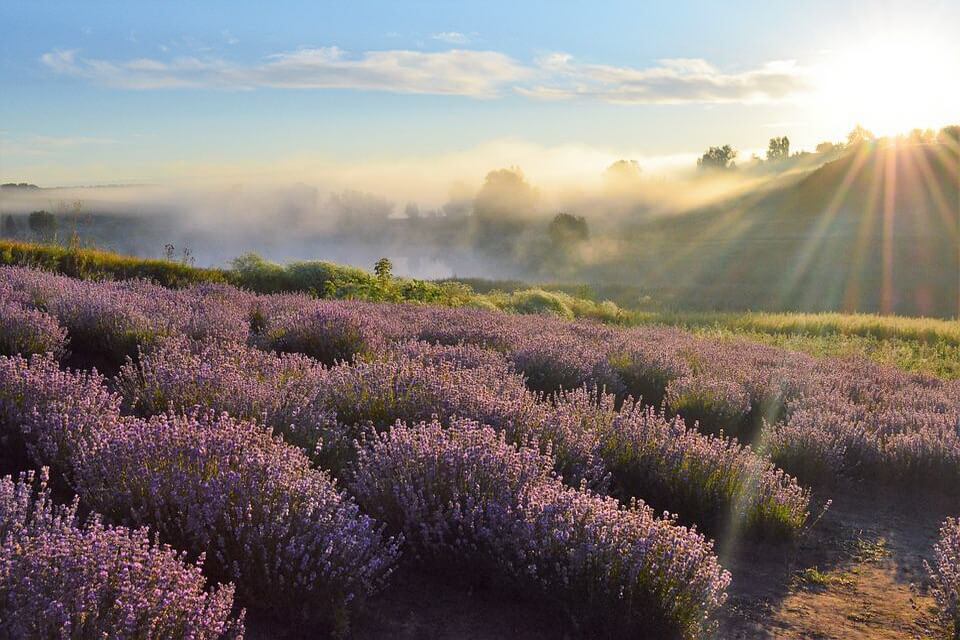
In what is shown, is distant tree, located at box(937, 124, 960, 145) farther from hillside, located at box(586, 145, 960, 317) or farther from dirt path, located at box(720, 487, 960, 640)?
dirt path, located at box(720, 487, 960, 640)

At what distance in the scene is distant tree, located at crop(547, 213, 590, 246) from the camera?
317 ft

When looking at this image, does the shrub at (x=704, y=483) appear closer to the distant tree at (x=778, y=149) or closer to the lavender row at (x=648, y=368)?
the lavender row at (x=648, y=368)

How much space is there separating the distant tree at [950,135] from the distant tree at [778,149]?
61.4 metres

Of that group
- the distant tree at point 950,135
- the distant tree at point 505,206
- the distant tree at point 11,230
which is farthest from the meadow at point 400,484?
the distant tree at point 505,206

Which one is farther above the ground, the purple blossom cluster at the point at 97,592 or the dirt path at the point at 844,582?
the purple blossom cluster at the point at 97,592

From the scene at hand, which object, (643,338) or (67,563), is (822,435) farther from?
(67,563)

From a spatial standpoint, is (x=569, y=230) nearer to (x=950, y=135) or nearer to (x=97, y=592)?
(x=950, y=135)

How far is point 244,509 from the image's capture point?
275 centimetres

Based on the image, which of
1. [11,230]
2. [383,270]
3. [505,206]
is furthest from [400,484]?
[505,206]

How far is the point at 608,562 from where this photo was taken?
277 centimetres

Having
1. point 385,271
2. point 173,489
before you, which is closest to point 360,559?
point 173,489

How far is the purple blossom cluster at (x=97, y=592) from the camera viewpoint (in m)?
1.96

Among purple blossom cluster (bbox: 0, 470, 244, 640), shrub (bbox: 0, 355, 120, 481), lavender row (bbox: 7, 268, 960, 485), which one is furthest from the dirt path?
shrub (bbox: 0, 355, 120, 481)

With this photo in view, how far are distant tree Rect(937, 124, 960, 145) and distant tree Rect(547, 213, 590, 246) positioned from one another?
40.0 metres
